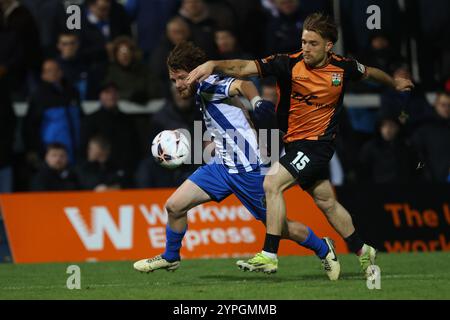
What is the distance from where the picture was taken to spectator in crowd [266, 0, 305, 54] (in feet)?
52.1

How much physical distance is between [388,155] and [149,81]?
3.55 meters

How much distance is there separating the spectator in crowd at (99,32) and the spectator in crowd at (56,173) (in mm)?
1295

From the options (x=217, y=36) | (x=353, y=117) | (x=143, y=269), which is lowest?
(x=143, y=269)

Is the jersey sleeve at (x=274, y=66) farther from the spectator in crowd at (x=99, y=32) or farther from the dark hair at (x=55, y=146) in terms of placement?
the spectator in crowd at (x=99, y=32)

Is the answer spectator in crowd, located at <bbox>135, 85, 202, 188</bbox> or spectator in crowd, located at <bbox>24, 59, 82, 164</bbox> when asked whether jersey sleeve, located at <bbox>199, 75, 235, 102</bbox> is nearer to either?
spectator in crowd, located at <bbox>135, 85, 202, 188</bbox>

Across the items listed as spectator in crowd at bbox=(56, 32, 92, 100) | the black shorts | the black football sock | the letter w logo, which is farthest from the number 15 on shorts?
spectator in crowd at bbox=(56, 32, 92, 100)

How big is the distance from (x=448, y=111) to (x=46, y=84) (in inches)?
222

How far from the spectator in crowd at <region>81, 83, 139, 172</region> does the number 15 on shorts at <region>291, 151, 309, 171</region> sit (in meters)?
5.87

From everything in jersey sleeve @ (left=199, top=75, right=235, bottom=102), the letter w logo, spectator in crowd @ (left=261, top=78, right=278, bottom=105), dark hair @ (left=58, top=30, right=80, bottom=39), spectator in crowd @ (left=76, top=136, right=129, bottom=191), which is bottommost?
the letter w logo

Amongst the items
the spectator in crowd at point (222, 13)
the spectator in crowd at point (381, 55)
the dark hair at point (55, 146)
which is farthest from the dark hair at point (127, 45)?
the spectator in crowd at point (381, 55)

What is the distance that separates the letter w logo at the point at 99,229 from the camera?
14.3 meters

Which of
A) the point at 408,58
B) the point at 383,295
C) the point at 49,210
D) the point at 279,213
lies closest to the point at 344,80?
the point at 279,213

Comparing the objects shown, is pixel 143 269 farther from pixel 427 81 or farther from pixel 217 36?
pixel 427 81

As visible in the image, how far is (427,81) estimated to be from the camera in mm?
16750
